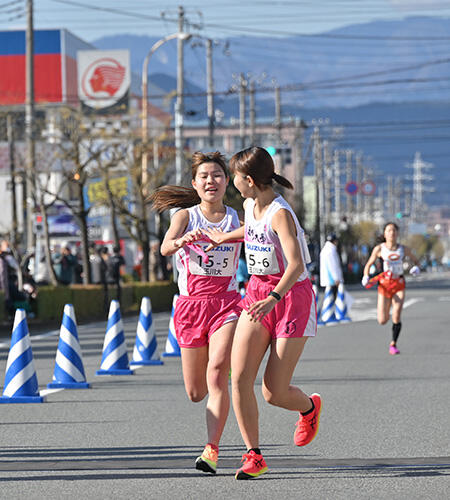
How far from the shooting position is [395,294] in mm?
16844

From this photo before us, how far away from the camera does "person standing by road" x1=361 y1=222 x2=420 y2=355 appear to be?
16797 millimetres

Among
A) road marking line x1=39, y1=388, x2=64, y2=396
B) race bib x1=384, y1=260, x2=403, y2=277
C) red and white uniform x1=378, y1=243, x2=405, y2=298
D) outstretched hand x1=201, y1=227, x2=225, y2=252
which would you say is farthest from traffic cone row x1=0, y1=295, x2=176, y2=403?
outstretched hand x1=201, y1=227, x2=225, y2=252

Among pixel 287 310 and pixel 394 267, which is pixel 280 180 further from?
pixel 394 267

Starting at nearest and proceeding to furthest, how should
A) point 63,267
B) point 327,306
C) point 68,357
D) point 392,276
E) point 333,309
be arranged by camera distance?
1. point 68,357
2. point 392,276
3. point 327,306
4. point 333,309
5. point 63,267

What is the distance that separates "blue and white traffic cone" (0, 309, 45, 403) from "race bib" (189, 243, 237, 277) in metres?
4.04

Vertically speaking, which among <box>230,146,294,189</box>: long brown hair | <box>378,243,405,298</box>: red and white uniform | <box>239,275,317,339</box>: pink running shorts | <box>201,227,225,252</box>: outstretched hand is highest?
<box>230,146,294,189</box>: long brown hair

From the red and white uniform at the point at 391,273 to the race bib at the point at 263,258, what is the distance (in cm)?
963

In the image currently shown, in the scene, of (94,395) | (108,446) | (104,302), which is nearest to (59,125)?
(104,302)

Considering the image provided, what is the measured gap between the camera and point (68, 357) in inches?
512

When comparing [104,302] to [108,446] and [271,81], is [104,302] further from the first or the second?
[271,81]

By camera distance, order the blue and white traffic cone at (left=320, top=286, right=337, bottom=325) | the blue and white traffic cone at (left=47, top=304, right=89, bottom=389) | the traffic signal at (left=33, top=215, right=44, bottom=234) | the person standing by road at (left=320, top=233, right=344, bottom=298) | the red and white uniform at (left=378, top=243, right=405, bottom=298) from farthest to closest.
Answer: the traffic signal at (left=33, top=215, right=44, bottom=234) → the blue and white traffic cone at (left=320, top=286, right=337, bottom=325) → the person standing by road at (left=320, top=233, right=344, bottom=298) → the red and white uniform at (left=378, top=243, right=405, bottom=298) → the blue and white traffic cone at (left=47, top=304, right=89, bottom=389)

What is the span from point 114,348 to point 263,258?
7419mm

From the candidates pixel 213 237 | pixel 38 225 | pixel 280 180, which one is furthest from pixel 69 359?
pixel 38 225

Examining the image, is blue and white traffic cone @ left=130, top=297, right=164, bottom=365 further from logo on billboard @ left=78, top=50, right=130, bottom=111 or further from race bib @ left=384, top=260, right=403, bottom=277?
logo on billboard @ left=78, top=50, right=130, bottom=111
